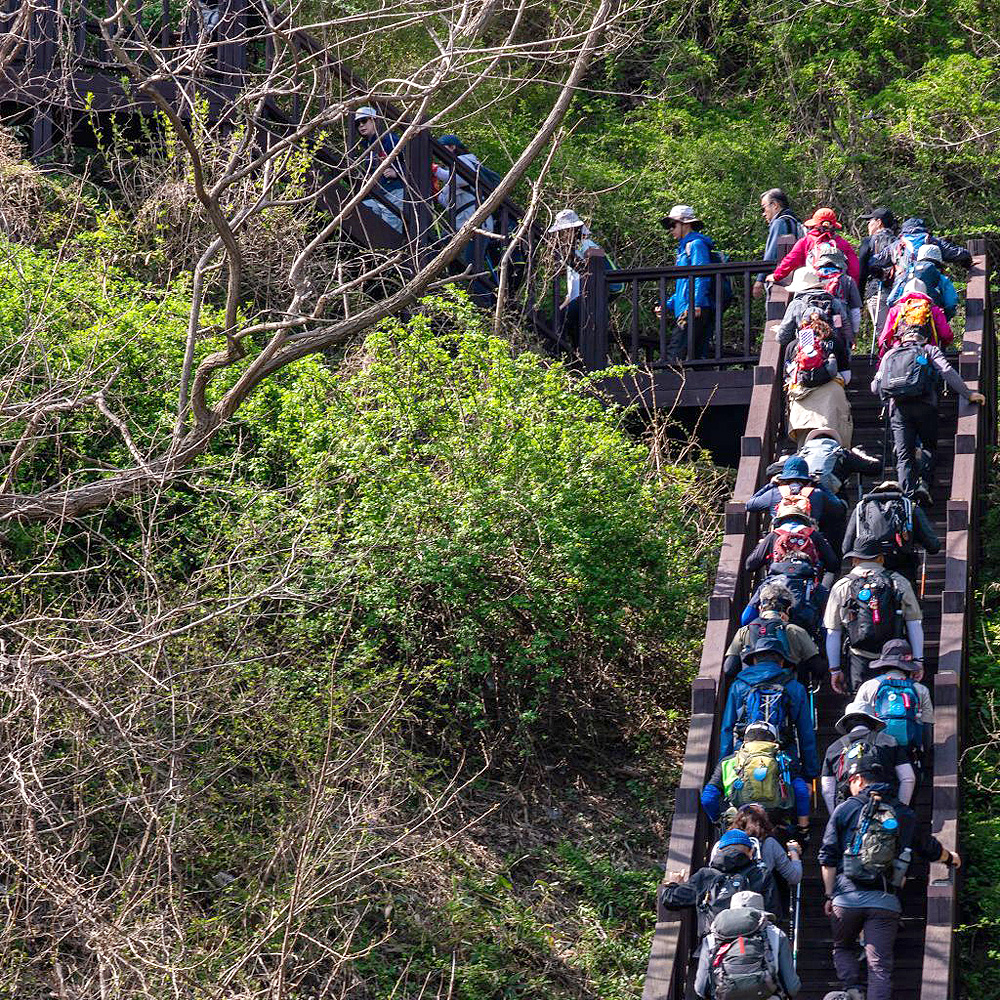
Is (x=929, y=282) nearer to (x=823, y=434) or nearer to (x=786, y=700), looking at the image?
(x=823, y=434)

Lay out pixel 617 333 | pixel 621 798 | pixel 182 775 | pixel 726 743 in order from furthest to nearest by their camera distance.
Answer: pixel 617 333 → pixel 621 798 → pixel 182 775 → pixel 726 743

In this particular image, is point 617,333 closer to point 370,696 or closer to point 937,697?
point 370,696

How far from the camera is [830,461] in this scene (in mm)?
12734

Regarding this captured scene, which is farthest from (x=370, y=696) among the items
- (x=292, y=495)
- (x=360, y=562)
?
(x=292, y=495)

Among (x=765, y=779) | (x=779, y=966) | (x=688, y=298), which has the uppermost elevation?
(x=688, y=298)

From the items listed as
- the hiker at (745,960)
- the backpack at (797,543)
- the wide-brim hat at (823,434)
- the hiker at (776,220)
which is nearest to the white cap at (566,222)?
the hiker at (776,220)

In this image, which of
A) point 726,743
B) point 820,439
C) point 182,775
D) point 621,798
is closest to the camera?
point 726,743

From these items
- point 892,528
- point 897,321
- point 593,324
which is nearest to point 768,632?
point 892,528

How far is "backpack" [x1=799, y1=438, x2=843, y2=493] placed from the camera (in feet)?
41.4

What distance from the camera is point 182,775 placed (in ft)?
39.4

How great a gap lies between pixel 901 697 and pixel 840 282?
468 centimetres

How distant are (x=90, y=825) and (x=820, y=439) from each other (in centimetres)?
551

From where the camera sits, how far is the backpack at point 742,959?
357 inches

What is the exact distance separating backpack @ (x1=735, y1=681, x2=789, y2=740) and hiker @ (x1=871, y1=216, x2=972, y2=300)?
4.63m
